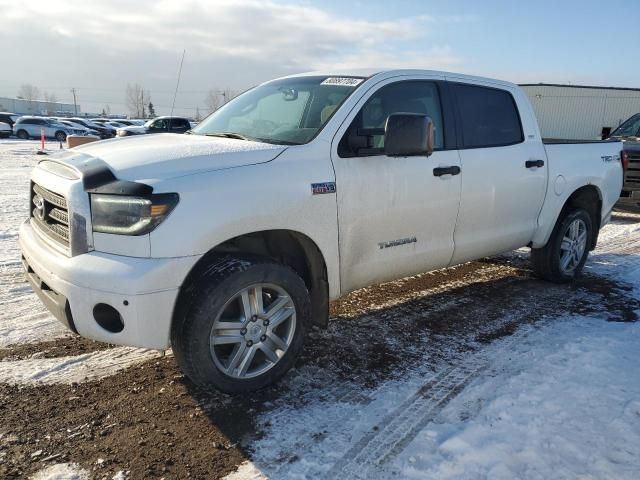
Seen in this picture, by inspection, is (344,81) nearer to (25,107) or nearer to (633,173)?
(633,173)

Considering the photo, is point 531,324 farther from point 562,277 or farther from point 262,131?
point 262,131

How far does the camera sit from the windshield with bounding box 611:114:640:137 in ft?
34.9

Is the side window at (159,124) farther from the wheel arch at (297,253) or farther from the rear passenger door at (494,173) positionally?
the wheel arch at (297,253)

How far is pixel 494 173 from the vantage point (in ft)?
14.6

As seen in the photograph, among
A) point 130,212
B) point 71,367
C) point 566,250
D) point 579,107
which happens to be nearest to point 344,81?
point 130,212

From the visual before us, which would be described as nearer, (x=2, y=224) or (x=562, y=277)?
(x=562, y=277)

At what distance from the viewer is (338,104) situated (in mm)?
3631

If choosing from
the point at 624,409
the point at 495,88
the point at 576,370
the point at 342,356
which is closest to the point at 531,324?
the point at 576,370

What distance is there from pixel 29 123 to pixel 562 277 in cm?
3687

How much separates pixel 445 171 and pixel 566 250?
7.81 ft

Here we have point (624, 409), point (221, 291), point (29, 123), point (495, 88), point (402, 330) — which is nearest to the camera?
point (221, 291)

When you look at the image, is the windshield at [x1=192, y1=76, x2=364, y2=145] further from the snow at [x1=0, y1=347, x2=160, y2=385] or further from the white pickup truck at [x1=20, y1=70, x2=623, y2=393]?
the snow at [x1=0, y1=347, x2=160, y2=385]

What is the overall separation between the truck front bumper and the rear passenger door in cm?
245

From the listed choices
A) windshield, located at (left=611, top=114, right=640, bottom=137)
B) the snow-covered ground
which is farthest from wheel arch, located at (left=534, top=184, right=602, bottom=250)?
windshield, located at (left=611, top=114, right=640, bottom=137)
